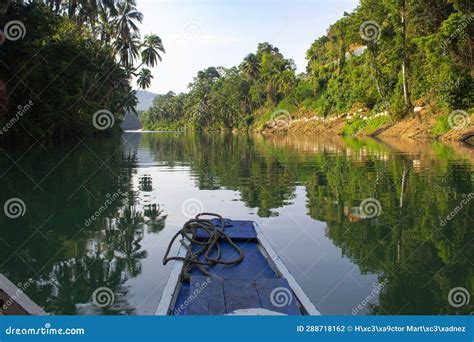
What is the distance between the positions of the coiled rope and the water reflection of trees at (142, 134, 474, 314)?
1.85m

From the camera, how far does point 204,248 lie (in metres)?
6.36

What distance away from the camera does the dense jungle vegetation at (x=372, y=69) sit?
1323 inches

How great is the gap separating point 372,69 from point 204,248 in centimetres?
4301

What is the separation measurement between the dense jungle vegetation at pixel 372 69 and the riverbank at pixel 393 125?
81 cm

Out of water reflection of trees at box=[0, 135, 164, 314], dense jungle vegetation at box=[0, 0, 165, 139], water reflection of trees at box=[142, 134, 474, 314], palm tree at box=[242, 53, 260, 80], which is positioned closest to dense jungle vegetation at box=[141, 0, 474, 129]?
palm tree at box=[242, 53, 260, 80]

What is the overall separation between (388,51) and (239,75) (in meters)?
59.8

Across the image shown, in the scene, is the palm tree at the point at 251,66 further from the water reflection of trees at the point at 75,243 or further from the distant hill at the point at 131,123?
A: the distant hill at the point at 131,123

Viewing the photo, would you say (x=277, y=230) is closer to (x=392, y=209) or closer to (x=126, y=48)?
(x=392, y=209)

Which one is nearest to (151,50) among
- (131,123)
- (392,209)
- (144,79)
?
(144,79)

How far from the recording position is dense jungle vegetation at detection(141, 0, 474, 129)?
110ft

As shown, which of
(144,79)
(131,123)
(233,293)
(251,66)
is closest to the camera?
(233,293)

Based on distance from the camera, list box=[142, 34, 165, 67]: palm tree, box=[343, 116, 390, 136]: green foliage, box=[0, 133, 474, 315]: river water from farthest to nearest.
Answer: box=[142, 34, 165, 67]: palm tree, box=[343, 116, 390, 136]: green foliage, box=[0, 133, 474, 315]: river water

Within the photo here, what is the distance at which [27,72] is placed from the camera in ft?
88.9

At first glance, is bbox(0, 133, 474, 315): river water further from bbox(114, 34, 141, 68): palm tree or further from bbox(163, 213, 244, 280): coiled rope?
bbox(114, 34, 141, 68): palm tree
